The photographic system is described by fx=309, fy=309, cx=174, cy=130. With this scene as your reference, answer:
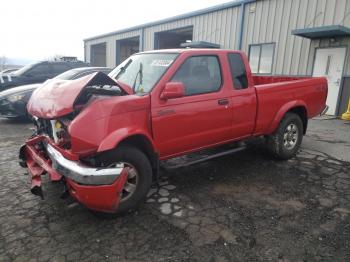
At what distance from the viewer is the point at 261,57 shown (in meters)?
13.1

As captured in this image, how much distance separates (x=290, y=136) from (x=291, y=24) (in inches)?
303

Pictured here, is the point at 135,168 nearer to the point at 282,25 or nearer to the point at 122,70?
the point at 122,70

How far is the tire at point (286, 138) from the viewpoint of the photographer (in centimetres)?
528

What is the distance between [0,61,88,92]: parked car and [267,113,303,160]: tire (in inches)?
377

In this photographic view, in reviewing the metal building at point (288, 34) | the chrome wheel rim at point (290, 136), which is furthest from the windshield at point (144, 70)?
the metal building at point (288, 34)

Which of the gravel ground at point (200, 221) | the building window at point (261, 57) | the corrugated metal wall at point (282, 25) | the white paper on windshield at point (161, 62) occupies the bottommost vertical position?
the gravel ground at point (200, 221)

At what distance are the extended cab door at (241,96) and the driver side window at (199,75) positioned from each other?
28 centimetres

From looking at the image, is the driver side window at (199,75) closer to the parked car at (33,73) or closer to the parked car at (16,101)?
the parked car at (16,101)

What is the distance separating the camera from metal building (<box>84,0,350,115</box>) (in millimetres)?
10242

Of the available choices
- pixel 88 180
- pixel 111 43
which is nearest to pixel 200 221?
pixel 88 180

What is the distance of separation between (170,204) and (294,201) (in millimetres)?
1572

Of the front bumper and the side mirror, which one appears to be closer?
the front bumper

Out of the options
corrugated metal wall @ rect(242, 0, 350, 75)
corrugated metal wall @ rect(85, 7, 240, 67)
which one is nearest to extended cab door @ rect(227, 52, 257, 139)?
corrugated metal wall @ rect(242, 0, 350, 75)

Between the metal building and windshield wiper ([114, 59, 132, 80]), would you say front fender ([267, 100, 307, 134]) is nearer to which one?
windshield wiper ([114, 59, 132, 80])
